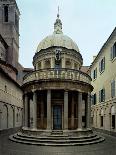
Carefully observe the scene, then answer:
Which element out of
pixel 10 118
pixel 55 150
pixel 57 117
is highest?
pixel 57 117

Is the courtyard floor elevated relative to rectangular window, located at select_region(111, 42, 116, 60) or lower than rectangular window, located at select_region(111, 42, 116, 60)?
lower

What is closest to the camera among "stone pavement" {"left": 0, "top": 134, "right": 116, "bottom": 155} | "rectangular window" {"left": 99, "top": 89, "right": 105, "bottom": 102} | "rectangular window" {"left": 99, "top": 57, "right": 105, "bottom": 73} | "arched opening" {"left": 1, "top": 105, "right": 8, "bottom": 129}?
"stone pavement" {"left": 0, "top": 134, "right": 116, "bottom": 155}

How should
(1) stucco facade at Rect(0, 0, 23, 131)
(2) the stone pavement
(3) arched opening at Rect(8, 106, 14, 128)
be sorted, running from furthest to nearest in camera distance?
(3) arched opening at Rect(8, 106, 14, 128) → (1) stucco facade at Rect(0, 0, 23, 131) → (2) the stone pavement

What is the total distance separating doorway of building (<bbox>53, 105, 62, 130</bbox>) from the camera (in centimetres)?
2559

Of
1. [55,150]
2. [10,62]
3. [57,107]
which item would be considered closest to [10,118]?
[57,107]

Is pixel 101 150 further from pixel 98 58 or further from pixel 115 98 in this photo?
pixel 98 58

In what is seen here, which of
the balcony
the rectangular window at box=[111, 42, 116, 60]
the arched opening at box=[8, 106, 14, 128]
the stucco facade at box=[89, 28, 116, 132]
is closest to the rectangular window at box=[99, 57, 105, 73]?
the stucco facade at box=[89, 28, 116, 132]

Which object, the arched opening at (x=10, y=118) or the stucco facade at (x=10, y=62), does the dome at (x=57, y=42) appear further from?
the arched opening at (x=10, y=118)

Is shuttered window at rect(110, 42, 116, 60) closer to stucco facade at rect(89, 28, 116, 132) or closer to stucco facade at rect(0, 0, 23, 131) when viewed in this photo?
stucco facade at rect(89, 28, 116, 132)

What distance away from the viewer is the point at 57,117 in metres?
25.7

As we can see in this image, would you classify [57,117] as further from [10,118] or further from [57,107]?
[10,118]

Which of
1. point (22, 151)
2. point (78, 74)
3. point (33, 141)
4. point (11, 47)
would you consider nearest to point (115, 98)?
point (78, 74)

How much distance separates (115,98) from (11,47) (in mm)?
29576

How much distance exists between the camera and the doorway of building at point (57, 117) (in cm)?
2559
